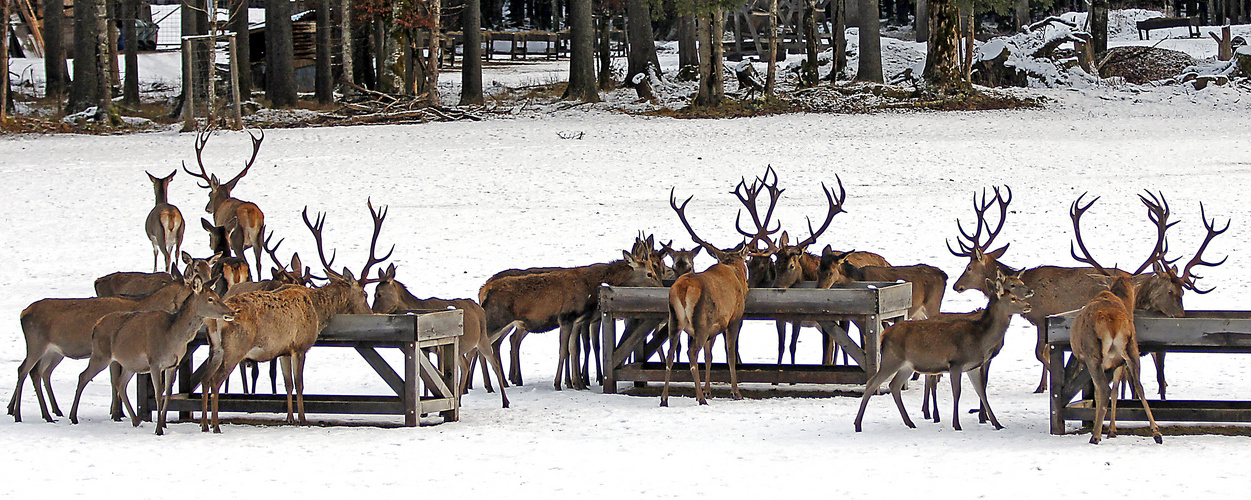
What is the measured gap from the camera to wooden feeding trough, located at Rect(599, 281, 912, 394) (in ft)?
34.6

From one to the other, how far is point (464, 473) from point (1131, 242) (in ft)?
35.2

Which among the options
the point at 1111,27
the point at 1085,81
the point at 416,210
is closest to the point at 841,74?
the point at 1085,81

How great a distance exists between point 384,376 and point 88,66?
78.4 feet

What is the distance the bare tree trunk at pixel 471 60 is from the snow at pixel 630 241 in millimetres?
2609

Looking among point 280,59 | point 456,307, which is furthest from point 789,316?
point 280,59

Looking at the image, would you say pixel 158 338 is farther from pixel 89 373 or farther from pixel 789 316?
pixel 789 316

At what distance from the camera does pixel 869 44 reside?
33.0 metres

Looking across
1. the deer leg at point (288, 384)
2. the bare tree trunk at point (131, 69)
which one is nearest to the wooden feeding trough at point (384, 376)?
the deer leg at point (288, 384)

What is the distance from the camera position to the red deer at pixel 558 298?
36.4 ft

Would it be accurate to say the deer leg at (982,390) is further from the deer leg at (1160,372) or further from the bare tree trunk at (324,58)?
the bare tree trunk at (324,58)

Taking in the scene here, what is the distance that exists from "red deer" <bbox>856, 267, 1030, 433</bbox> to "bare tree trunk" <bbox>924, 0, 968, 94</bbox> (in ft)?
71.3

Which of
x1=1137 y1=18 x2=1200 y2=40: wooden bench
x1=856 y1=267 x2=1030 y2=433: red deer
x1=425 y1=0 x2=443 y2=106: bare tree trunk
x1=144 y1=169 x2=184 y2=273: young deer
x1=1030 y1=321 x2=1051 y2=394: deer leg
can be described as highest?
x1=1137 y1=18 x2=1200 y2=40: wooden bench

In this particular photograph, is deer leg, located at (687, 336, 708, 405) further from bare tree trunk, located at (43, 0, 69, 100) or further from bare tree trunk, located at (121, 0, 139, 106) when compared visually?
bare tree trunk, located at (43, 0, 69, 100)

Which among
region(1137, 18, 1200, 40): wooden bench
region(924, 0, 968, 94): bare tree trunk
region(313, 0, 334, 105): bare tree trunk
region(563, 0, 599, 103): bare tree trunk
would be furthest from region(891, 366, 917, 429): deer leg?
region(1137, 18, 1200, 40): wooden bench
